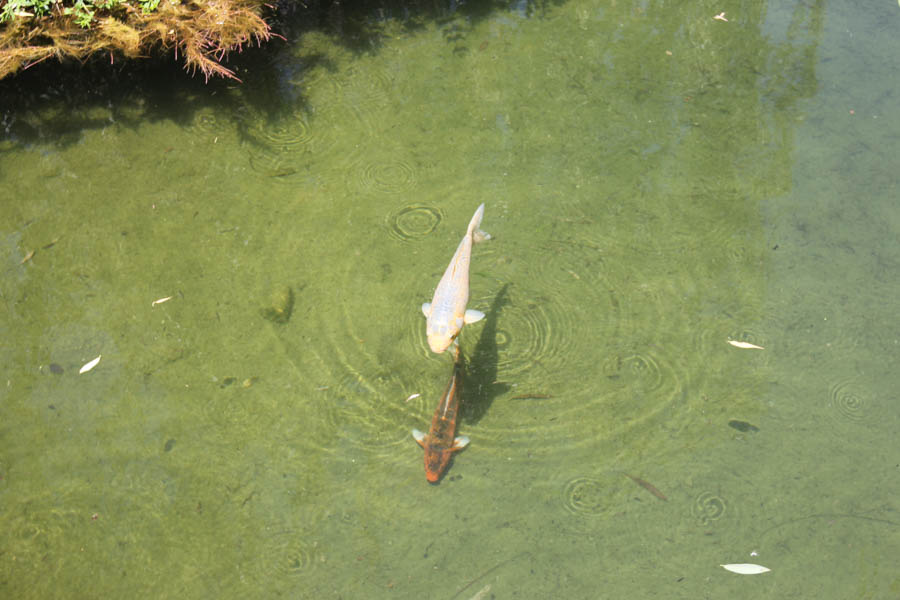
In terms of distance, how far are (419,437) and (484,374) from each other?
20.5 inches

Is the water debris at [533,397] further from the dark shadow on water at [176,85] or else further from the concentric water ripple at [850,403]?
the dark shadow on water at [176,85]

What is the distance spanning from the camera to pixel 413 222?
4.15 m

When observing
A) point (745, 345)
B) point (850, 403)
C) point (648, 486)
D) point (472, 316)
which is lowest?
point (648, 486)

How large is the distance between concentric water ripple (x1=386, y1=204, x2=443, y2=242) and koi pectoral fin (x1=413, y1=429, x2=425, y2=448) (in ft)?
4.20

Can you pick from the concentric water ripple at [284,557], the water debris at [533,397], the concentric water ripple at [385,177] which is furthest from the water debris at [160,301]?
the water debris at [533,397]

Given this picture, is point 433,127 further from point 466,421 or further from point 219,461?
point 219,461

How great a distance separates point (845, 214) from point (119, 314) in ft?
14.7

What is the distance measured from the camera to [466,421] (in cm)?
340

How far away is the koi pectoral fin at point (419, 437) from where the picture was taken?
10.8 ft

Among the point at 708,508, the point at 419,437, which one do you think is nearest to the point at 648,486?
the point at 708,508

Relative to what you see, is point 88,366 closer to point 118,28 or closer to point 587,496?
point 118,28

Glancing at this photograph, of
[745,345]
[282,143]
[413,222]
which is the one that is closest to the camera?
[745,345]

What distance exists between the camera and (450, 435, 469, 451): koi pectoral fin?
3.26 m

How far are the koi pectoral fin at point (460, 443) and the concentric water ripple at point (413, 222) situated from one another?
1361 millimetres
